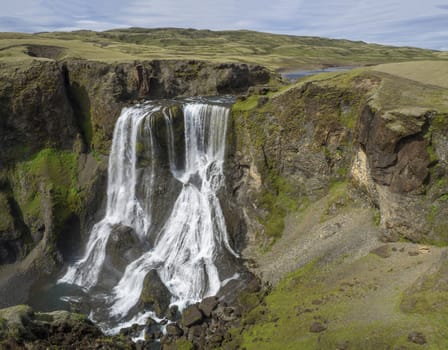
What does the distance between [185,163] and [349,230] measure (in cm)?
1481

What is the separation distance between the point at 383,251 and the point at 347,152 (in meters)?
9.15

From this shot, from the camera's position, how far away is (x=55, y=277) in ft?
98.4

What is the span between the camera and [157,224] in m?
31.2

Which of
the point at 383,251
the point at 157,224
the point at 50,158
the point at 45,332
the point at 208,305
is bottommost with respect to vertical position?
the point at 208,305

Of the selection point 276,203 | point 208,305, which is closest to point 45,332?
point 208,305

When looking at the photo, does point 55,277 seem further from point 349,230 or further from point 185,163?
point 349,230

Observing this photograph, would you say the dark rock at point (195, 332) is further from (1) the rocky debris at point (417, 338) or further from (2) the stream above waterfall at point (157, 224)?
(1) the rocky debris at point (417, 338)

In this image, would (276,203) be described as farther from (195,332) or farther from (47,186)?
(47,186)

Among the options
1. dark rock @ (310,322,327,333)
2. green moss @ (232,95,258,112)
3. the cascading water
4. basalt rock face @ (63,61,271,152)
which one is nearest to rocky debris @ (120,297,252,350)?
the cascading water

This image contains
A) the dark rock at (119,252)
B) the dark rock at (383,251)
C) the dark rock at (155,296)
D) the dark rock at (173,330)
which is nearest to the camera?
the dark rock at (173,330)

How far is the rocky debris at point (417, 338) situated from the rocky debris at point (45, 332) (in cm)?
1153

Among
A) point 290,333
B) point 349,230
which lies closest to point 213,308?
point 290,333

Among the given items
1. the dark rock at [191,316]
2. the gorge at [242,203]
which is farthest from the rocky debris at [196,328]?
the gorge at [242,203]

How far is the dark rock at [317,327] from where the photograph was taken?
17.8 meters
